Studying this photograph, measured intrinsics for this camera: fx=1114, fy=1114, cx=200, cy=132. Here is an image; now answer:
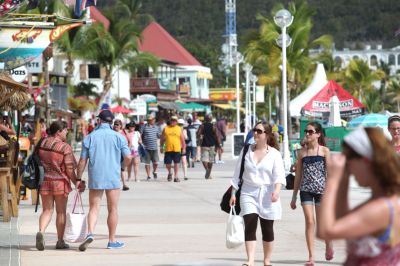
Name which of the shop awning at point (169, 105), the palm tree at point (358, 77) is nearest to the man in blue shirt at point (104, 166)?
the shop awning at point (169, 105)

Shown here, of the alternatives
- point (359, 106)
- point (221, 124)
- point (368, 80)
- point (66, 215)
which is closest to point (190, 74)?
point (368, 80)

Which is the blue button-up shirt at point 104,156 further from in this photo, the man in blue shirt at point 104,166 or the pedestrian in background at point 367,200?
the pedestrian in background at point 367,200

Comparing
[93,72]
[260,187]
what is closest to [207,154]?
[260,187]

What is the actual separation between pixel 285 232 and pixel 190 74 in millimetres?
100866

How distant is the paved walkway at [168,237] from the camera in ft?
38.3

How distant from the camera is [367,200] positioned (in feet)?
15.3

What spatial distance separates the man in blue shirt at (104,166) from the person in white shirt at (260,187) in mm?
2147

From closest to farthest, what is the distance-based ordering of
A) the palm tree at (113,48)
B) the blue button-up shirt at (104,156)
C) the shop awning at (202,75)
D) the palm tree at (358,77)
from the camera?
the blue button-up shirt at (104,156) → the palm tree at (113,48) → the palm tree at (358,77) → the shop awning at (202,75)

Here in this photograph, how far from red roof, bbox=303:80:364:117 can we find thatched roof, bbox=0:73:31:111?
17007 mm

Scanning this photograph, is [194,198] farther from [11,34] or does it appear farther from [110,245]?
[110,245]

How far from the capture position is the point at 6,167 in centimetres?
1628

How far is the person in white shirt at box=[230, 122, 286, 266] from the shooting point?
10.5 meters

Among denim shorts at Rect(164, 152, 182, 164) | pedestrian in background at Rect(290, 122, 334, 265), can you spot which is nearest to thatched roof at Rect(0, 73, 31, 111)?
denim shorts at Rect(164, 152, 182, 164)

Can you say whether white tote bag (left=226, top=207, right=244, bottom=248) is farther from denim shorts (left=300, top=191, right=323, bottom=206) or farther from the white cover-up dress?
denim shorts (left=300, top=191, right=323, bottom=206)
